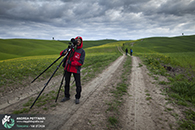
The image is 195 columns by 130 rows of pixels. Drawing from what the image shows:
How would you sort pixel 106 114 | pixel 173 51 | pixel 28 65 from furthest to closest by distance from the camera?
pixel 173 51 → pixel 28 65 → pixel 106 114

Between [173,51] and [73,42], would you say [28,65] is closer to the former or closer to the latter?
[73,42]

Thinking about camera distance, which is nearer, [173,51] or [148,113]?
[148,113]

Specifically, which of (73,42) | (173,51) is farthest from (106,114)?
(173,51)

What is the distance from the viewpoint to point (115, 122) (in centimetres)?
349

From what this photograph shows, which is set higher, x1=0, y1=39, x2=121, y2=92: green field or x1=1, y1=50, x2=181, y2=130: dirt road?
x1=0, y1=39, x2=121, y2=92: green field

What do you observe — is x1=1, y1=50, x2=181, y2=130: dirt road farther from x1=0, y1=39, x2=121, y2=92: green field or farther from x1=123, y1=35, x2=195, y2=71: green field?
x1=123, y1=35, x2=195, y2=71: green field

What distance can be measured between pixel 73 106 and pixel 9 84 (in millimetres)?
5643

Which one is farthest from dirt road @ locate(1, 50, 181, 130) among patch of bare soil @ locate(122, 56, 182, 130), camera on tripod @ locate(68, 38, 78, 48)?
camera on tripod @ locate(68, 38, 78, 48)

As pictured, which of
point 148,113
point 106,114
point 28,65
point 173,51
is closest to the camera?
point 106,114

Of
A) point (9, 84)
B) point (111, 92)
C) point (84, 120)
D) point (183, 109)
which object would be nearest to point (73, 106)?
point (84, 120)

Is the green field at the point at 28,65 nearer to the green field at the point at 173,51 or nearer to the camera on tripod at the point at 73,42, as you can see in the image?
the camera on tripod at the point at 73,42

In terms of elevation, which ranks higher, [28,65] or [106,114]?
[28,65]

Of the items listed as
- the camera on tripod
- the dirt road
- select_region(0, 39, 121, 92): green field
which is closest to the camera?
the dirt road

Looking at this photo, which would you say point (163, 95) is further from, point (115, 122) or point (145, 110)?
point (115, 122)
